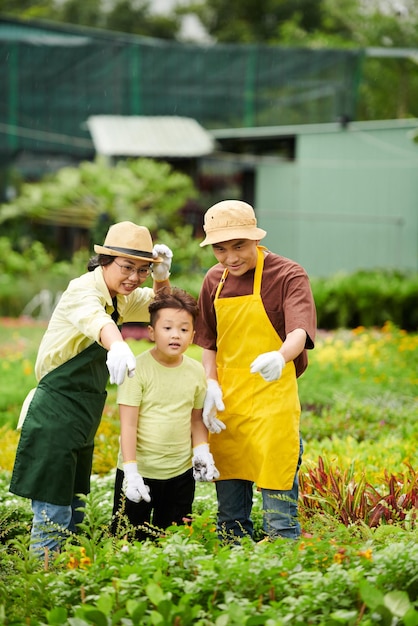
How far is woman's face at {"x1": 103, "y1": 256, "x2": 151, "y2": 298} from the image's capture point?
11.9ft

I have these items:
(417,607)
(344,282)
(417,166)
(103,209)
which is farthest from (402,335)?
(417,607)

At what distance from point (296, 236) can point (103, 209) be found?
12.0ft

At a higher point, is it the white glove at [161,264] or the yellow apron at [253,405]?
the white glove at [161,264]

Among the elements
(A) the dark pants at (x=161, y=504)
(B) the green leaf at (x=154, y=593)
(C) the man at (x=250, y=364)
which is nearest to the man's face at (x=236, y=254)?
(C) the man at (x=250, y=364)

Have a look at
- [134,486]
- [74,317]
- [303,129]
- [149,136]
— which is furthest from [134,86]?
[134,486]

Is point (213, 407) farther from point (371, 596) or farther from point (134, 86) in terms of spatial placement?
point (134, 86)

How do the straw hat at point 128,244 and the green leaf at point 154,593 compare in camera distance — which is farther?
the straw hat at point 128,244

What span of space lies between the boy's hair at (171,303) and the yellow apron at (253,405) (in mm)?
128

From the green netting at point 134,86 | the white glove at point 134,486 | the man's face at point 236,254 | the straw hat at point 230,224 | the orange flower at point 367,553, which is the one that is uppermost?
the green netting at point 134,86

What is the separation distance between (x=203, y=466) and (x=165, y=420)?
24 cm

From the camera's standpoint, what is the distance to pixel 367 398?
7.35 m

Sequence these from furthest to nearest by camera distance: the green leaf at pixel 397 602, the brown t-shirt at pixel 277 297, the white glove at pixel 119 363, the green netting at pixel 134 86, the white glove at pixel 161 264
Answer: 1. the green netting at pixel 134 86
2. the white glove at pixel 161 264
3. the brown t-shirt at pixel 277 297
4. the white glove at pixel 119 363
5. the green leaf at pixel 397 602

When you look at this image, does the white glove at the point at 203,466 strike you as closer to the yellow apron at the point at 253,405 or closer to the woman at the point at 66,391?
the yellow apron at the point at 253,405

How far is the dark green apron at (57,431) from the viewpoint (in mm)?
3617
